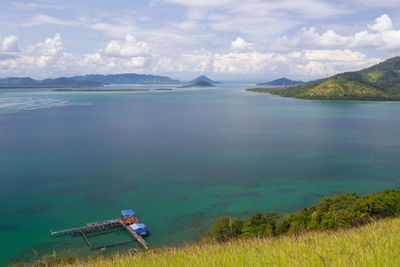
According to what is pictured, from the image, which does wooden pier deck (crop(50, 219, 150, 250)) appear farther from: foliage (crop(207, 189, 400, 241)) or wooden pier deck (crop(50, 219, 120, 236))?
foliage (crop(207, 189, 400, 241))

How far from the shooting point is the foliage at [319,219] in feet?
61.2

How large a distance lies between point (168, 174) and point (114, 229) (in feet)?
38.4

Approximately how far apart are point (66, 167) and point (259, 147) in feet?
89.6

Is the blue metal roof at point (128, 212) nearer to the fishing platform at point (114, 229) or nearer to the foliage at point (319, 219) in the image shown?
the fishing platform at point (114, 229)

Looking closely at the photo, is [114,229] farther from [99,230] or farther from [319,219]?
[319,219]

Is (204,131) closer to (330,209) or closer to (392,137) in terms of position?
(392,137)

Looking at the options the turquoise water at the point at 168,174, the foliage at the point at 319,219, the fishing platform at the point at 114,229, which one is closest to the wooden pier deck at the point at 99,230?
the fishing platform at the point at 114,229

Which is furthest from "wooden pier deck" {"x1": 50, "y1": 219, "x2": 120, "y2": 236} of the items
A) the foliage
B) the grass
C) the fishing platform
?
the grass

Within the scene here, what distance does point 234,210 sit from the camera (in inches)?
992

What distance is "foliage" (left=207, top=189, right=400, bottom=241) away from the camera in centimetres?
1866

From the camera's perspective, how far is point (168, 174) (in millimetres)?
33531

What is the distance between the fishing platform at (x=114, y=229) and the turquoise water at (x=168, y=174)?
24.8 inches

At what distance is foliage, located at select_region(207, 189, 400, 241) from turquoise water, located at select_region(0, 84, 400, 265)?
3.14 m

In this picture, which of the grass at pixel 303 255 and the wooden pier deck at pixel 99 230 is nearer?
the grass at pixel 303 255
